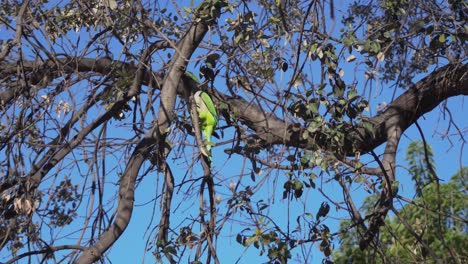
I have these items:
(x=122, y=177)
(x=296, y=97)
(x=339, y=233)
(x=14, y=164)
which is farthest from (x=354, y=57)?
(x=14, y=164)

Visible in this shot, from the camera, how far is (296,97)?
3150mm

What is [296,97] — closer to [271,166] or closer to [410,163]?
[271,166]

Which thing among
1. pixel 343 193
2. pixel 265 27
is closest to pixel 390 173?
pixel 343 193

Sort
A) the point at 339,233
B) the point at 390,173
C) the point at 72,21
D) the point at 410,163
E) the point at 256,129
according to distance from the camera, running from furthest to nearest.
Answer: the point at 410,163
the point at 72,21
the point at 256,129
the point at 390,173
the point at 339,233

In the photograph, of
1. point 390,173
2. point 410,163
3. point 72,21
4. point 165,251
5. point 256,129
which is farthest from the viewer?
point 410,163

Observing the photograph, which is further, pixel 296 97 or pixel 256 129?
pixel 256 129

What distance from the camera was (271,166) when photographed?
10.5 feet

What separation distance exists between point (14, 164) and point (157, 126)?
0.63 metres

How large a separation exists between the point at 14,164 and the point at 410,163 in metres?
4.72

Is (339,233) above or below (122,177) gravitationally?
below

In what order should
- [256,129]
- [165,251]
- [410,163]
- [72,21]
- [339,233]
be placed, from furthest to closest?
[410,163], [72,21], [256,129], [339,233], [165,251]

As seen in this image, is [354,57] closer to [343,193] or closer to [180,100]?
[343,193]

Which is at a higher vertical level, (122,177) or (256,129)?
(256,129)

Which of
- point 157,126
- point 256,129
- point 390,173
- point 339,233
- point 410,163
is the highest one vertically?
point 410,163
